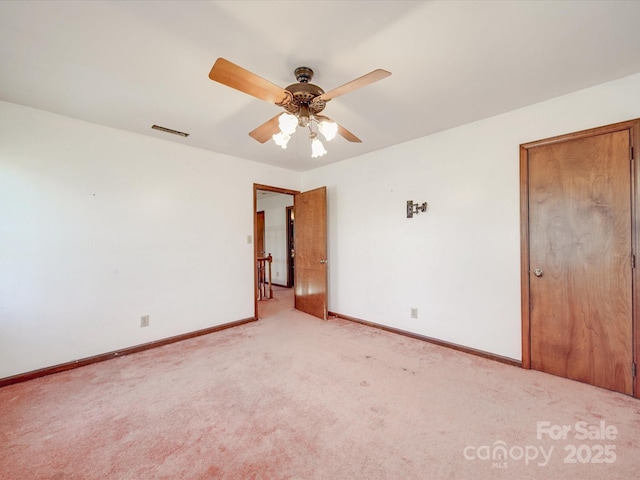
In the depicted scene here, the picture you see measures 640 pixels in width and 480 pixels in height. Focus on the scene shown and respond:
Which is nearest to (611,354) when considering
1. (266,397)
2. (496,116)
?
(496,116)

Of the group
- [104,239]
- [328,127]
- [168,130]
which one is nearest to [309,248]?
[168,130]

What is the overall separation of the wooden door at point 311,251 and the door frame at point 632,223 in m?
2.44

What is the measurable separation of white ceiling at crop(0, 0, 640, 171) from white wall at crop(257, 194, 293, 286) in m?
4.21

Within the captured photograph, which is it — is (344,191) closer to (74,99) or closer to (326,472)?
(74,99)

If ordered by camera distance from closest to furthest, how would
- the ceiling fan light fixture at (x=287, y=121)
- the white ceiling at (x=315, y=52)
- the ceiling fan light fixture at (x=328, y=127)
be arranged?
1. the white ceiling at (x=315, y=52)
2. the ceiling fan light fixture at (x=287, y=121)
3. the ceiling fan light fixture at (x=328, y=127)

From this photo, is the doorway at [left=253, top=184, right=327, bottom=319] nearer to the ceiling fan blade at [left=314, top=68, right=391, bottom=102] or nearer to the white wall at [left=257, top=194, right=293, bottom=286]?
the white wall at [left=257, top=194, right=293, bottom=286]

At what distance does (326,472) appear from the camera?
143 cm

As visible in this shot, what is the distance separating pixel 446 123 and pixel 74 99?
3.54m

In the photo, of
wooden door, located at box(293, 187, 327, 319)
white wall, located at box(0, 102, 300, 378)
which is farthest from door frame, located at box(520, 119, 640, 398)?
white wall, located at box(0, 102, 300, 378)

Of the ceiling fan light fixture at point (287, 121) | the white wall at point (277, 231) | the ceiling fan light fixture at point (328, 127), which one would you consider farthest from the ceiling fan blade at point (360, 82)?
the white wall at point (277, 231)

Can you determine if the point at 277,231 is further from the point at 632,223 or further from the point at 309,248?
the point at 632,223

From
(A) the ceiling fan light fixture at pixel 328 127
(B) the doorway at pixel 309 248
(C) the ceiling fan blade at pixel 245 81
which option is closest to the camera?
(C) the ceiling fan blade at pixel 245 81

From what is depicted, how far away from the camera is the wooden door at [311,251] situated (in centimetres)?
417

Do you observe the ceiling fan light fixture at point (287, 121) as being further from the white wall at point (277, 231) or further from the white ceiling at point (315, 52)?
the white wall at point (277, 231)
